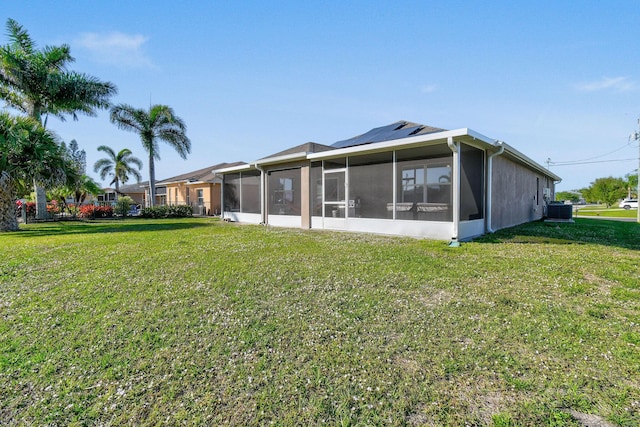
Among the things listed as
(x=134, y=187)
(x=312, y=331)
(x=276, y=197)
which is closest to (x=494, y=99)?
(x=276, y=197)

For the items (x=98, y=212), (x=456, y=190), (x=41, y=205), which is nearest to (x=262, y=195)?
(x=456, y=190)

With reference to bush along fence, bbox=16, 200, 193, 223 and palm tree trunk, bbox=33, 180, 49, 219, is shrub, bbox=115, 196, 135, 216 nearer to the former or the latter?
bush along fence, bbox=16, 200, 193, 223

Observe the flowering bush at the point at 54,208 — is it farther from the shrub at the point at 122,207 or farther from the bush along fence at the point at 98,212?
the shrub at the point at 122,207

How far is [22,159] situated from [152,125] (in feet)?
33.5

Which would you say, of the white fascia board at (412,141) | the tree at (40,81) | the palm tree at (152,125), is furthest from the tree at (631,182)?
the tree at (40,81)

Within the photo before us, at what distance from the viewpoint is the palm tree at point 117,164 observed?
1236 inches

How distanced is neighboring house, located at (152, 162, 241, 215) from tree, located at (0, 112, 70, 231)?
10.4 meters

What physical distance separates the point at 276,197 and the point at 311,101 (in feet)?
15.5

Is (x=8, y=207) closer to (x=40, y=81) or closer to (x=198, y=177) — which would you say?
(x=40, y=81)

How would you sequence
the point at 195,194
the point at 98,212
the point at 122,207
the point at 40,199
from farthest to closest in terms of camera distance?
1. the point at 195,194
2. the point at 122,207
3. the point at 98,212
4. the point at 40,199

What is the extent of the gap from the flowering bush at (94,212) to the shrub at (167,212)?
1.94 meters

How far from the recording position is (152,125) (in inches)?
828

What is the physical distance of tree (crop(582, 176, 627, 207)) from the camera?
46000mm

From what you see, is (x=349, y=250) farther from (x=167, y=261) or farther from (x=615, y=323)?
(x=615, y=323)
